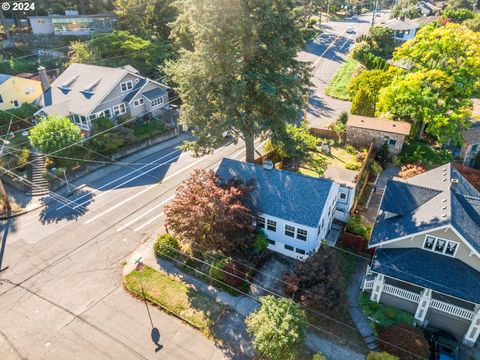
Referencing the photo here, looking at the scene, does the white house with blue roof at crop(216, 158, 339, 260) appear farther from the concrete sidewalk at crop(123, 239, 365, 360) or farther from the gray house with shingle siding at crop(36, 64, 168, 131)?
the gray house with shingle siding at crop(36, 64, 168, 131)

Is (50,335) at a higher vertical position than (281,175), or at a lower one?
lower

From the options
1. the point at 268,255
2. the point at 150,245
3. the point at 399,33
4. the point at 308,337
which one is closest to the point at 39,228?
the point at 150,245

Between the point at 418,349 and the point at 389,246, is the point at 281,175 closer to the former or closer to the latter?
the point at 389,246

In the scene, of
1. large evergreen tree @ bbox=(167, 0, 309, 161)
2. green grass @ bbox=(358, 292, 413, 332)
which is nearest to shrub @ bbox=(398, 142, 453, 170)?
large evergreen tree @ bbox=(167, 0, 309, 161)

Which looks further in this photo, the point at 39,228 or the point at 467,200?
the point at 39,228

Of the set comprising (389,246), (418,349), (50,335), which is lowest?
(50,335)

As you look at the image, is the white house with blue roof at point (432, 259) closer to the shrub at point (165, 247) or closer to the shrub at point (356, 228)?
the shrub at point (356, 228)
